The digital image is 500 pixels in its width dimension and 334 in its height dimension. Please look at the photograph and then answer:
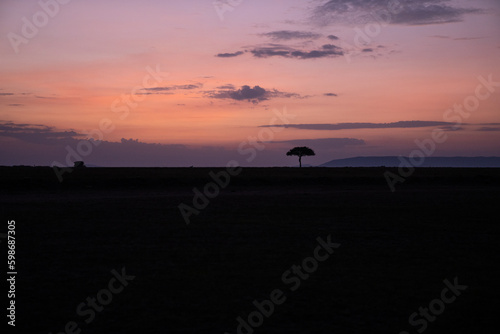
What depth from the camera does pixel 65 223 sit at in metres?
16.1

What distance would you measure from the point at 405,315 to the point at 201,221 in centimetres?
1098

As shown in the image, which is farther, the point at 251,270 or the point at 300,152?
the point at 300,152

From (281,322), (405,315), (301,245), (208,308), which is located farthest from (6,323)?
(301,245)

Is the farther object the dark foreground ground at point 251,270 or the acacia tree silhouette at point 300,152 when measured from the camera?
the acacia tree silhouette at point 300,152

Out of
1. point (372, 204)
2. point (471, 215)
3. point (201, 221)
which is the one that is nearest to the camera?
point (201, 221)

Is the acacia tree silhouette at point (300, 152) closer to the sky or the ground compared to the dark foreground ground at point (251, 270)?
closer to the sky

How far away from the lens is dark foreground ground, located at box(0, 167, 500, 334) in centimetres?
660

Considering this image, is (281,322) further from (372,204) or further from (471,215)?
(372,204)

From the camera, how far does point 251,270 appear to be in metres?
9.38

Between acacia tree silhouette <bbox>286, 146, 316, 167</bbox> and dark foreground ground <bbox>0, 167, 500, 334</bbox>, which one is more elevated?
acacia tree silhouette <bbox>286, 146, 316, 167</bbox>

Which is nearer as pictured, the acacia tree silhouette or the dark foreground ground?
the dark foreground ground

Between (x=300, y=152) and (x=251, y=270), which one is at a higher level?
(x=300, y=152)

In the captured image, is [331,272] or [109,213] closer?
[331,272]

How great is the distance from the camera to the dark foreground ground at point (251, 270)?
6598 millimetres
